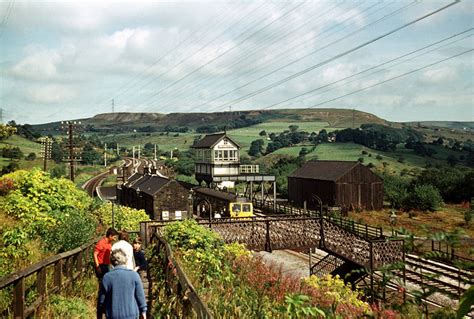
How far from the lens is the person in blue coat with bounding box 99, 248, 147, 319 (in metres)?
5.52

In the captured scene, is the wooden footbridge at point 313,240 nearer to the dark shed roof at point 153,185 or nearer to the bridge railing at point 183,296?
the bridge railing at point 183,296

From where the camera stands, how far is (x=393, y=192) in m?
52.3

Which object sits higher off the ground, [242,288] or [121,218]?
[242,288]

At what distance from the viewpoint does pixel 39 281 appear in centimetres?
694

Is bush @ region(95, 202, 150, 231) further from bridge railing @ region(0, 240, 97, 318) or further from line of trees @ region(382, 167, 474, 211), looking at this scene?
line of trees @ region(382, 167, 474, 211)

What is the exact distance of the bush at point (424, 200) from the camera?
1866 inches

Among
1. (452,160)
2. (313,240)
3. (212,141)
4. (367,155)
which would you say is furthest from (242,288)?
(367,155)

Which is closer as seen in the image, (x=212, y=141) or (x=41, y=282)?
(x=41, y=282)

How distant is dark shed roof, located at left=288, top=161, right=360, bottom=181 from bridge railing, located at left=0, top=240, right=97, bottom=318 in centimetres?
3828

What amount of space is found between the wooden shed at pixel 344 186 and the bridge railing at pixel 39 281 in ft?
122

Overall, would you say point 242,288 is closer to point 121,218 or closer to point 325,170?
point 121,218

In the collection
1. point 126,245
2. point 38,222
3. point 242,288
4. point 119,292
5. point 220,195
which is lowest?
point 220,195

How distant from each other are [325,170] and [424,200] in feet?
34.6

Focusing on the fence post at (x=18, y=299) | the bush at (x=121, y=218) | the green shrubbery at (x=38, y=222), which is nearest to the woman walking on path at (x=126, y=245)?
the fence post at (x=18, y=299)
